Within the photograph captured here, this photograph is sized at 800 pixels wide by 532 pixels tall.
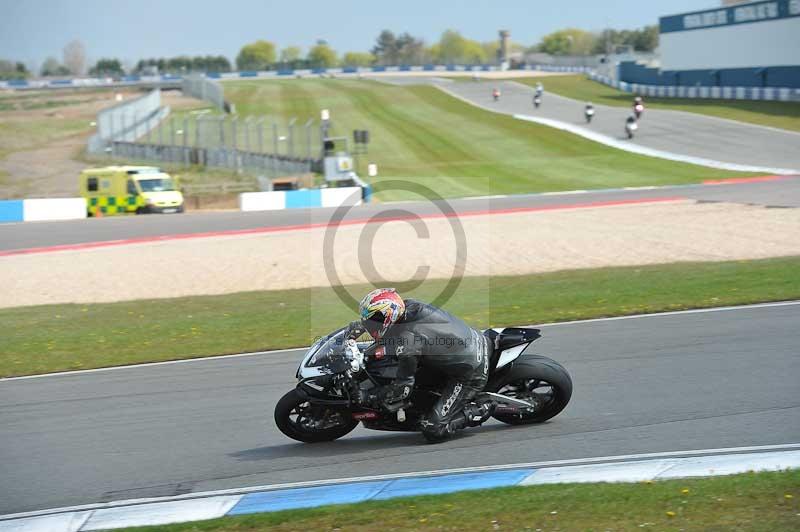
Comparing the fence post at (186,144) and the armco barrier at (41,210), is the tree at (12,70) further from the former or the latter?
the armco barrier at (41,210)

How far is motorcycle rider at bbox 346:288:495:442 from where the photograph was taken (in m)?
7.96

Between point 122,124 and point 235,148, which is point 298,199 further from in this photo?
point 122,124

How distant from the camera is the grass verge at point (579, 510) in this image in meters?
5.83

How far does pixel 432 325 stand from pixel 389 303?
471 mm

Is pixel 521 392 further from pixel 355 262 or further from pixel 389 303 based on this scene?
pixel 355 262

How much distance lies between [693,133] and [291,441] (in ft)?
146

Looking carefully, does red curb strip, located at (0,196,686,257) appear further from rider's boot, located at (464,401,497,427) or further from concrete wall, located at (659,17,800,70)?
concrete wall, located at (659,17,800,70)

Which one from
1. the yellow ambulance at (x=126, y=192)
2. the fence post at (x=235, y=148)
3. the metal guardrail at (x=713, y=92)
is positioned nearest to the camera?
the yellow ambulance at (x=126, y=192)

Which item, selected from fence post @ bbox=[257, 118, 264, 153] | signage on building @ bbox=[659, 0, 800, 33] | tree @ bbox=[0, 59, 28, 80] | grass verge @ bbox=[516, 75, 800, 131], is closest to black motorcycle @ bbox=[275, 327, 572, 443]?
fence post @ bbox=[257, 118, 264, 153]

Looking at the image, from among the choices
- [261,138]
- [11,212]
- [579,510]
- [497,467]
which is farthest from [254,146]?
[579,510]

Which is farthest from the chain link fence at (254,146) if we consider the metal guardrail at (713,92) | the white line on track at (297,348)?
the white line on track at (297,348)

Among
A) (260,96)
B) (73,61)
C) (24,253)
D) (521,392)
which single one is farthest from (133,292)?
(73,61)

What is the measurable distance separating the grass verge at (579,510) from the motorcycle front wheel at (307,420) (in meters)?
1.79

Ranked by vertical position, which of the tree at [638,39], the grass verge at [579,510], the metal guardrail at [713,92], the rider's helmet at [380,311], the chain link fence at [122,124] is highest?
the tree at [638,39]
